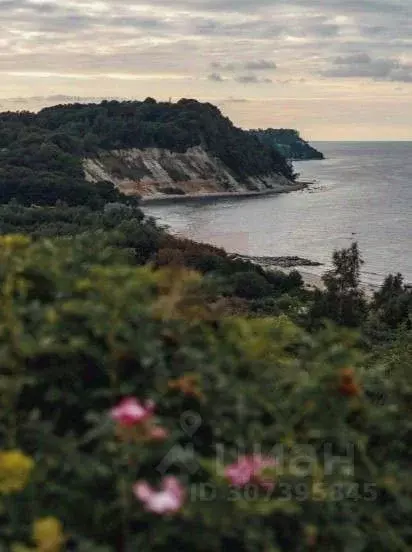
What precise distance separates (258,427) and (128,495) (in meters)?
0.49

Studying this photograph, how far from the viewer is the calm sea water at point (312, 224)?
6538cm

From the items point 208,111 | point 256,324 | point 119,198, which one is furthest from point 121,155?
point 256,324

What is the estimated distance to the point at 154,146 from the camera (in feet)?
380

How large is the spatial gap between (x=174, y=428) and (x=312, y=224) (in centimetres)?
8182

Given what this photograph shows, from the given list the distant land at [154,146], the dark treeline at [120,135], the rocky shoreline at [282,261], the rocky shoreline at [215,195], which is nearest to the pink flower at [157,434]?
the rocky shoreline at [282,261]

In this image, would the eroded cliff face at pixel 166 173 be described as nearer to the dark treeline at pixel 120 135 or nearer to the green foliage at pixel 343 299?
the dark treeline at pixel 120 135

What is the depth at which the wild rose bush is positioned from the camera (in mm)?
2508

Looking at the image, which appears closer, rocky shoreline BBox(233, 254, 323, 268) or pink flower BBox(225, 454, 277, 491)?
pink flower BBox(225, 454, 277, 491)

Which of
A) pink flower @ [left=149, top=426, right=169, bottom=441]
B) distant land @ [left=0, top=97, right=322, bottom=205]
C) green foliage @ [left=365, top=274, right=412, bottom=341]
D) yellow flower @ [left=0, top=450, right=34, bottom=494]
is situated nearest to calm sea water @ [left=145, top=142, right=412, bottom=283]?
distant land @ [left=0, top=97, right=322, bottom=205]

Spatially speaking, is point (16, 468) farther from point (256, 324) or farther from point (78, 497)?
point (256, 324)

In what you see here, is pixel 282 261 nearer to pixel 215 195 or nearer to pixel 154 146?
pixel 215 195

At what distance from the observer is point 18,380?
2.70m

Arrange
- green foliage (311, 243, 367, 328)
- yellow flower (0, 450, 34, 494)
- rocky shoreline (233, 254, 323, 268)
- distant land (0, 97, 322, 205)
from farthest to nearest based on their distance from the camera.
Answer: distant land (0, 97, 322, 205), rocky shoreline (233, 254, 323, 268), green foliage (311, 243, 367, 328), yellow flower (0, 450, 34, 494)

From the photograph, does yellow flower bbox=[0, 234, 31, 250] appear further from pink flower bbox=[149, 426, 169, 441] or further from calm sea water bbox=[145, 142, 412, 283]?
calm sea water bbox=[145, 142, 412, 283]
